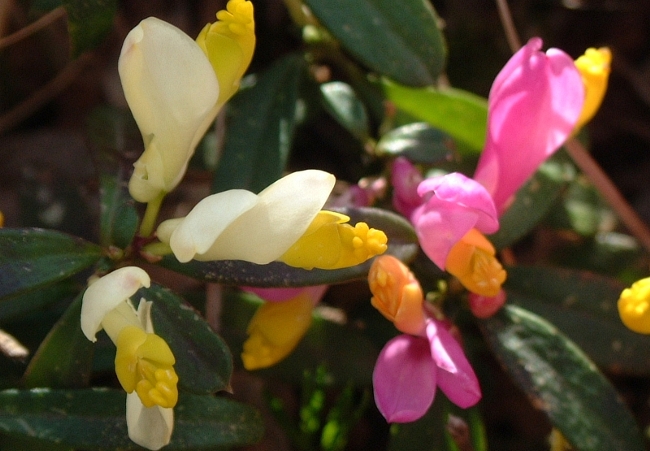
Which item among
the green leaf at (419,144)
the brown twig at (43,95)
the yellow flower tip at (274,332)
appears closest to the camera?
the yellow flower tip at (274,332)

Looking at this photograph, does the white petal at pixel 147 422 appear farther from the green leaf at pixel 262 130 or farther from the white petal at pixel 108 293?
the green leaf at pixel 262 130

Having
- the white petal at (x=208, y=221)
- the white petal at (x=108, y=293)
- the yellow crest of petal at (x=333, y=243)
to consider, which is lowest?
the yellow crest of petal at (x=333, y=243)

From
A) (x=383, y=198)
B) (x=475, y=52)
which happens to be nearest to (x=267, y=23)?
(x=475, y=52)

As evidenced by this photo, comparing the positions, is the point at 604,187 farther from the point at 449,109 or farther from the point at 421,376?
the point at 421,376

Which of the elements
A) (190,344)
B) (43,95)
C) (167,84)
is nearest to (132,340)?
(190,344)

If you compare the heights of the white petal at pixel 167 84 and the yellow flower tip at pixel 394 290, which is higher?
the white petal at pixel 167 84

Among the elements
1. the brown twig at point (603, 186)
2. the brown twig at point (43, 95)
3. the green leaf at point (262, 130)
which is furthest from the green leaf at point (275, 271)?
the brown twig at point (43, 95)

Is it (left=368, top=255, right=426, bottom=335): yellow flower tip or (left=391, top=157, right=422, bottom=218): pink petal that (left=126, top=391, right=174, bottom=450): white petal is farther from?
(left=391, top=157, right=422, bottom=218): pink petal
